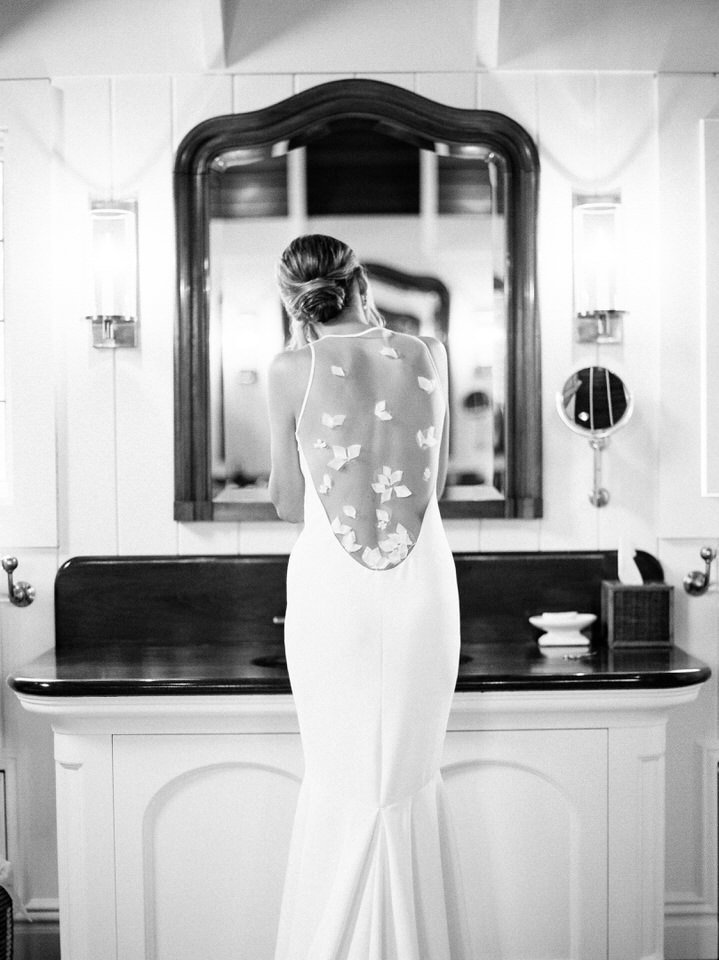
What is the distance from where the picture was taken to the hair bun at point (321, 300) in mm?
1968

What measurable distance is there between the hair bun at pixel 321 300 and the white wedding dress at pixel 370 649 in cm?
7

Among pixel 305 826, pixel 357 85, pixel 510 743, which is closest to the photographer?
pixel 305 826

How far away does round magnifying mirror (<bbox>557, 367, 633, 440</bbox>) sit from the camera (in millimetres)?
2658

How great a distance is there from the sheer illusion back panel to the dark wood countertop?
18.9 inches

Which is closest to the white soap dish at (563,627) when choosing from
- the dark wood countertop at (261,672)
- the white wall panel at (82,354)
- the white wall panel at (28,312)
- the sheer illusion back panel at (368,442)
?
the dark wood countertop at (261,672)

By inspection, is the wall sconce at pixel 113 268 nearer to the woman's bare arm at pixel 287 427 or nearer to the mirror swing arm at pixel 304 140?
the mirror swing arm at pixel 304 140

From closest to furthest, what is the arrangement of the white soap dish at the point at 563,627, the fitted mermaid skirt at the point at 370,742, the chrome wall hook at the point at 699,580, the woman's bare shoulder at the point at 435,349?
1. the fitted mermaid skirt at the point at 370,742
2. the woman's bare shoulder at the point at 435,349
3. the white soap dish at the point at 563,627
4. the chrome wall hook at the point at 699,580

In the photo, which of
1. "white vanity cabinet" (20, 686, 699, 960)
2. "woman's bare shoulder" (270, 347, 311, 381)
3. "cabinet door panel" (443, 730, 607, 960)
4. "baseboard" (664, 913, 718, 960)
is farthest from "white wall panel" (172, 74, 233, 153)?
"baseboard" (664, 913, 718, 960)

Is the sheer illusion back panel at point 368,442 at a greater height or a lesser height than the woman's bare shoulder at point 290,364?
lesser

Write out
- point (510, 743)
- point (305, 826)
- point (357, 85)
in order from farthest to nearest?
point (357, 85)
point (510, 743)
point (305, 826)

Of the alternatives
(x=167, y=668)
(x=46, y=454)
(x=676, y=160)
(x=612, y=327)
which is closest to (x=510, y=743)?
(x=167, y=668)

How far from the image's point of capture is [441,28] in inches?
105

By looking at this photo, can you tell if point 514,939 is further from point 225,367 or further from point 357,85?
point 357,85

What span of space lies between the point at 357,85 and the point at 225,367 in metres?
0.83
